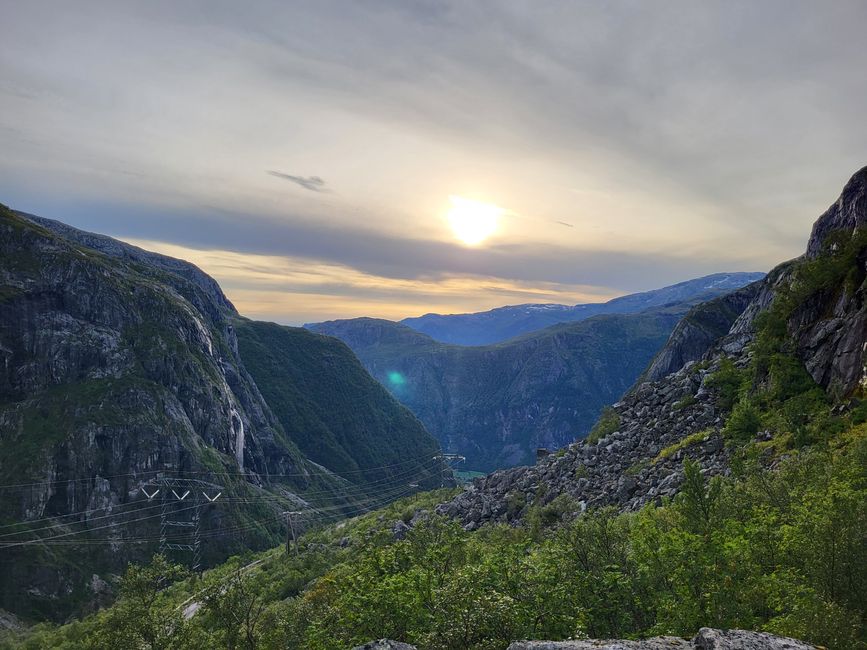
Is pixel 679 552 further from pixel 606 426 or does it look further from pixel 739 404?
pixel 606 426

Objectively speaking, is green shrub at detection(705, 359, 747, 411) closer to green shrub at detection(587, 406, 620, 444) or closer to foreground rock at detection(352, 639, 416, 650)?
green shrub at detection(587, 406, 620, 444)

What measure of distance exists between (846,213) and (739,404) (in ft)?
173

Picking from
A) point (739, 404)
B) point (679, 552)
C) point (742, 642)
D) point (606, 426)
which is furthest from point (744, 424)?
point (742, 642)

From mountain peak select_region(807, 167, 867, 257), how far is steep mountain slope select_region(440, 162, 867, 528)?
34 centimetres

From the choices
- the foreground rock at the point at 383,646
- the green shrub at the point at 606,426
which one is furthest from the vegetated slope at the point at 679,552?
the green shrub at the point at 606,426

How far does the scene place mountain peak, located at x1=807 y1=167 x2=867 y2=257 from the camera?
82.1m

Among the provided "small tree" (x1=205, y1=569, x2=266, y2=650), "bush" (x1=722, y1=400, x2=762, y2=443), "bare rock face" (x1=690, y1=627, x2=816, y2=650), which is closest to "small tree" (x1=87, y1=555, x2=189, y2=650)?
"small tree" (x1=205, y1=569, x2=266, y2=650)

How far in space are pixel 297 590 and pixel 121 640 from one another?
57370 mm

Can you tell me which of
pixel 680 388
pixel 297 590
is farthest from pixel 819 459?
pixel 297 590

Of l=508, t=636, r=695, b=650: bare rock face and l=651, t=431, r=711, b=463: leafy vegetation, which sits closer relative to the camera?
l=508, t=636, r=695, b=650: bare rock face

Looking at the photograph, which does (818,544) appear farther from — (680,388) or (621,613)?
(680,388)

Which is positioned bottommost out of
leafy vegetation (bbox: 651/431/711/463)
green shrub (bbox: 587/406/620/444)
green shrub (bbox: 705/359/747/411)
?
green shrub (bbox: 587/406/620/444)

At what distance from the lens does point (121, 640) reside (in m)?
27.3

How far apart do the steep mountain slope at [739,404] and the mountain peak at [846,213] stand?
1.11ft
